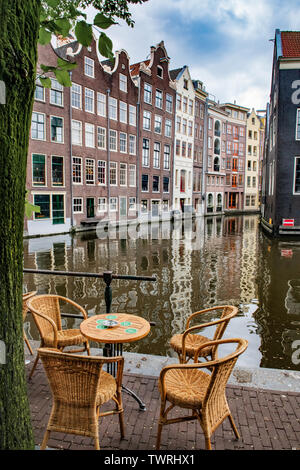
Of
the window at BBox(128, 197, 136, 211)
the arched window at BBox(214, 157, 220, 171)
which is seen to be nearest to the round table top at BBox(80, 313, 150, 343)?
the window at BBox(128, 197, 136, 211)

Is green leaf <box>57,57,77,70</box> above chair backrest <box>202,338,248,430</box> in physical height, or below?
above

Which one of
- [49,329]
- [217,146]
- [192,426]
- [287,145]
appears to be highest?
[217,146]

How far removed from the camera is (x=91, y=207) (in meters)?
27.2

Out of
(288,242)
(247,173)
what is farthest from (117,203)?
(247,173)

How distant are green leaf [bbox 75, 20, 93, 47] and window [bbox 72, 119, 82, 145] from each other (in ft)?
79.3

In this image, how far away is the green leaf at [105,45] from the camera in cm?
214

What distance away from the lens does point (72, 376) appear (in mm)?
2479

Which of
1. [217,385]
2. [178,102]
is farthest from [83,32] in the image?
[178,102]

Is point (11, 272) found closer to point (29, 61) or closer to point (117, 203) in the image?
point (29, 61)

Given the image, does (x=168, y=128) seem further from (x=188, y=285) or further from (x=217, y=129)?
(x=188, y=285)

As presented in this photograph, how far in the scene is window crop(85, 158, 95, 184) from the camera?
26.5m

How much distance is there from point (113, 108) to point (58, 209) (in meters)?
10.9

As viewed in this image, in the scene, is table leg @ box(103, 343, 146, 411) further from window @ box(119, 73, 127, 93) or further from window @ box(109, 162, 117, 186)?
window @ box(119, 73, 127, 93)

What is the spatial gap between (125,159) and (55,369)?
2953cm
